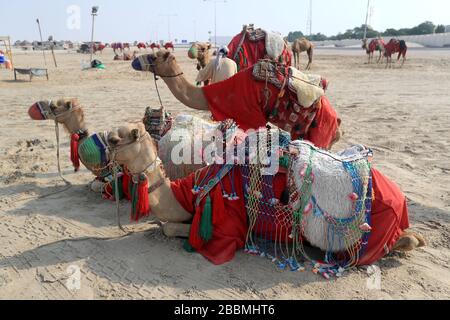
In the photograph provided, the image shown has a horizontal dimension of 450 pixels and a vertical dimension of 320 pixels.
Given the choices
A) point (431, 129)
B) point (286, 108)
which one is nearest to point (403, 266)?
point (286, 108)

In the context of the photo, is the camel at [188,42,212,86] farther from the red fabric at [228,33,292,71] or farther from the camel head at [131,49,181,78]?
the camel head at [131,49,181,78]

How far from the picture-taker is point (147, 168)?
118 inches

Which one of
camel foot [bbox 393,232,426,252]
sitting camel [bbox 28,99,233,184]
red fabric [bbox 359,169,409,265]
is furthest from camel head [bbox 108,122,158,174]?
camel foot [bbox 393,232,426,252]

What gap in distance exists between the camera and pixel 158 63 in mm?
2973

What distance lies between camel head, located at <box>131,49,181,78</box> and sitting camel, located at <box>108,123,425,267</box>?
0.40 m

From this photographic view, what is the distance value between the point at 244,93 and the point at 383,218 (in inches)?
49.4

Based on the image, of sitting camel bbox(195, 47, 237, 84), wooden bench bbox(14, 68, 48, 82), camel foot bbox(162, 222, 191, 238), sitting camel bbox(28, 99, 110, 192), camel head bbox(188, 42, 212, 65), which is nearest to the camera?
camel foot bbox(162, 222, 191, 238)

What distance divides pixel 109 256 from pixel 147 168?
30.2 inches

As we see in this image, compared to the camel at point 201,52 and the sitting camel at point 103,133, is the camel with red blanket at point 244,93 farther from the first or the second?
the camel at point 201,52

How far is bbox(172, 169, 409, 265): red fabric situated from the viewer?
2.92 meters

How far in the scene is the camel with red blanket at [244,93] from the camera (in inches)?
117

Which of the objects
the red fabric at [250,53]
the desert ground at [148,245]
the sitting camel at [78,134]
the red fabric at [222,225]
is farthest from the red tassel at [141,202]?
the red fabric at [250,53]

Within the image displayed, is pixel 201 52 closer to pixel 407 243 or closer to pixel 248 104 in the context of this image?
pixel 248 104

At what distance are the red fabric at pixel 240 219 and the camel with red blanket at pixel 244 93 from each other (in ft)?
1.47
